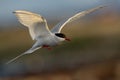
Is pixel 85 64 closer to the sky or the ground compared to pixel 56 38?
closer to the ground

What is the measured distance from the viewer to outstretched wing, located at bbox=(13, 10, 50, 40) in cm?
357

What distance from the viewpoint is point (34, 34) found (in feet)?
12.8

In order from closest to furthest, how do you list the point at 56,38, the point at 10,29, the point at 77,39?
the point at 56,38 < the point at 77,39 < the point at 10,29

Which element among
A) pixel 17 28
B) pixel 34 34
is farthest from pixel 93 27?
pixel 34 34

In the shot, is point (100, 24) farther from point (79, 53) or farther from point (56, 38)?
point (56, 38)

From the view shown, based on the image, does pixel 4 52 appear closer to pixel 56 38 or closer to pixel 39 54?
pixel 39 54

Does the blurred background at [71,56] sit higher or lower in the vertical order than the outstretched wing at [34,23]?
lower

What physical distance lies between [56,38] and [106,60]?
411 cm

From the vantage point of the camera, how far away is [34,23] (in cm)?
381

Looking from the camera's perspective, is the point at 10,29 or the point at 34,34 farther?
the point at 10,29

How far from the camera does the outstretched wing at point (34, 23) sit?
11.7ft

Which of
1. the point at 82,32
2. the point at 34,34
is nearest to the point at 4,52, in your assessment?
the point at 82,32

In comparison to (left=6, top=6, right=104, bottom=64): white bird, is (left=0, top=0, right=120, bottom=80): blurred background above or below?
below

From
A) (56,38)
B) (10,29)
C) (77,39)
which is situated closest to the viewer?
(56,38)
